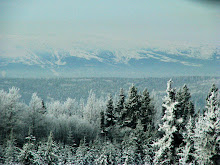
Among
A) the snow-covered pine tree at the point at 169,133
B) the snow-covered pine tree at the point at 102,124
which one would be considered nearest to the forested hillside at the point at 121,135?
the snow-covered pine tree at the point at 169,133

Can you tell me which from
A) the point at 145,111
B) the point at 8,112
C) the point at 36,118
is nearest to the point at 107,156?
the point at 8,112

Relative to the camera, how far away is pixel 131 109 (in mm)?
58688

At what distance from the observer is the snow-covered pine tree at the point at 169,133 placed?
25173mm

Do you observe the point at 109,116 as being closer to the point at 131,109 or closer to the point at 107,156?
the point at 131,109

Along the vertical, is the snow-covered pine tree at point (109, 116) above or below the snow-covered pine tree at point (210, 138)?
below

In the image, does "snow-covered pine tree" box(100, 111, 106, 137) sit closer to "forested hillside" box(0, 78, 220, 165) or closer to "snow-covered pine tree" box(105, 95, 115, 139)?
"forested hillside" box(0, 78, 220, 165)

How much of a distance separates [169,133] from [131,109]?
33.5 m

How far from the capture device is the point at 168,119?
25172 mm

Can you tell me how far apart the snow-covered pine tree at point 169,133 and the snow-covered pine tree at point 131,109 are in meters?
32.1

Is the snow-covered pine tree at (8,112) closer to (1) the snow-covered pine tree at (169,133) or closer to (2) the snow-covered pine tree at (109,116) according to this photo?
(2) the snow-covered pine tree at (109,116)

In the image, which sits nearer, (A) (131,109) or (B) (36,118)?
(B) (36,118)

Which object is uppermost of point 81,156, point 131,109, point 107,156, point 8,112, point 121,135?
point 131,109

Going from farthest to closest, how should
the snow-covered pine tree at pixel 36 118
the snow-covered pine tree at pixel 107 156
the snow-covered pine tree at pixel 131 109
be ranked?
the snow-covered pine tree at pixel 131 109, the snow-covered pine tree at pixel 36 118, the snow-covered pine tree at pixel 107 156

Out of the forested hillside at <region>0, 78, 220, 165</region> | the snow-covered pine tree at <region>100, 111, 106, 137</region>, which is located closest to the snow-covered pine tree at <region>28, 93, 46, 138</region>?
the forested hillside at <region>0, 78, 220, 165</region>
